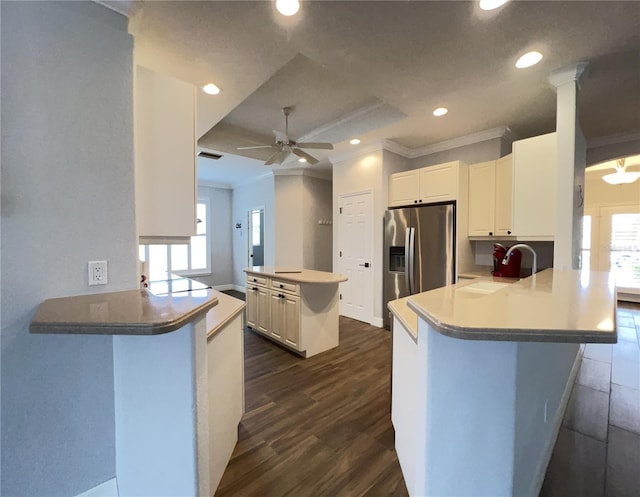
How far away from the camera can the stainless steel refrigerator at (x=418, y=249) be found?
11.7 feet

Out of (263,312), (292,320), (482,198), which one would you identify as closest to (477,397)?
(292,320)

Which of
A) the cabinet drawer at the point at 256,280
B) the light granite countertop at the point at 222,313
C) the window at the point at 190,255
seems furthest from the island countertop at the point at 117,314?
the window at the point at 190,255

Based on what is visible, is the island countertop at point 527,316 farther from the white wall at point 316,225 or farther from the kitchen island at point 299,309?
the white wall at point 316,225

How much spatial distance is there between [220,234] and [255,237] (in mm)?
1264

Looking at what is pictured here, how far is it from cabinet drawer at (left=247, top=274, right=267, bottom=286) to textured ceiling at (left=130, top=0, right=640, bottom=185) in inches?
77.0

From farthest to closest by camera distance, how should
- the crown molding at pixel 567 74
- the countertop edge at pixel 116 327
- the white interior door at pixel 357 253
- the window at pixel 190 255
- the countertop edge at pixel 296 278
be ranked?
the window at pixel 190 255, the white interior door at pixel 357 253, the countertop edge at pixel 296 278, the crown molding at pixel 567 74, the countertop edge at pixel 116 327

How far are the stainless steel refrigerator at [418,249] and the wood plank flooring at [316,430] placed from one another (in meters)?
1.15

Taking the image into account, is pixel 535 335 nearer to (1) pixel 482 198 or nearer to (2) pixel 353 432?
(2) pixel 353 432

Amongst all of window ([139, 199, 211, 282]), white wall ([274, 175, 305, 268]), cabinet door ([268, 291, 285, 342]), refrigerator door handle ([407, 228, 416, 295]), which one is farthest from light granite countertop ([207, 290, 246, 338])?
window ([139, 199, 211, 282])

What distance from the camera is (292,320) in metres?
3.12

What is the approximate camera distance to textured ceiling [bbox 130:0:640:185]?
1.71m

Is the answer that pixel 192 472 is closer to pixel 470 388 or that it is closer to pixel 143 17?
pixel 470 388

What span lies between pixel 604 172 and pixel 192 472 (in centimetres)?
884

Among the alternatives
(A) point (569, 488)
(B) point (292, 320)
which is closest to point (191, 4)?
(B) point (292, 320)
